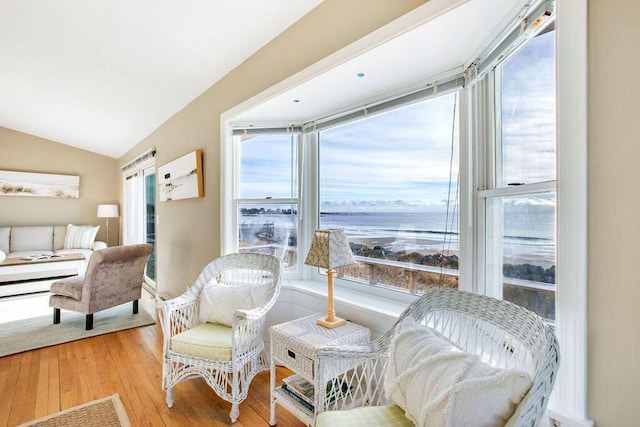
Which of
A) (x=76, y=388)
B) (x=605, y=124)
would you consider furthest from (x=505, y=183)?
(x=76, y=388)

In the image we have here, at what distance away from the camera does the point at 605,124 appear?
94 cm

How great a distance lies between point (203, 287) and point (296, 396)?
1.07 meters

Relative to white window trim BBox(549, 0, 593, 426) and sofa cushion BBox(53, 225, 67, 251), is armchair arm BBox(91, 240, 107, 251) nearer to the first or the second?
sofa cushion BBox(53, 225, 67, 251)

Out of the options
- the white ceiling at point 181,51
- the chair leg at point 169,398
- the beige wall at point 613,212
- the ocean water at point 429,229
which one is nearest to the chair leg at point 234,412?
the chair leg at point 169,398

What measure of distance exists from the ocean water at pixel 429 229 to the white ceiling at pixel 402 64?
2.57 ft

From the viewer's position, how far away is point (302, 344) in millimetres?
1672

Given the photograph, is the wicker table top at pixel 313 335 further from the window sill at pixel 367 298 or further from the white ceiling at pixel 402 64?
the white ceiling at pixel 402 64

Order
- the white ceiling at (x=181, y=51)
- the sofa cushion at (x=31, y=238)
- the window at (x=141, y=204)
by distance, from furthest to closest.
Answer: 1. the sofa cushion at (x=31, y=238)
2. the window at (x=141, y=204)
3. the white ceiling at (x=181, y=51)

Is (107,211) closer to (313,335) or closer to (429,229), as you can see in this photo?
(313,335)

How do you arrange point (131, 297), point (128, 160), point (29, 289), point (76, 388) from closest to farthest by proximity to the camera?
1. point (76, 388)
2. point (131, 297)
3. point (29, 289)
4. point (128, 160)

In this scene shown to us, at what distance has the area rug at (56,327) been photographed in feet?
9.89

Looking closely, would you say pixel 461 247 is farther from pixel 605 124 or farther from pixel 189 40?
pixel 189 40

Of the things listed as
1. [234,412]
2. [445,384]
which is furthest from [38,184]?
[445,384]

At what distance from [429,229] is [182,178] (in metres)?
2.70
